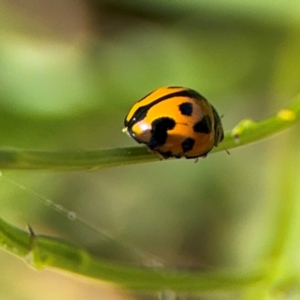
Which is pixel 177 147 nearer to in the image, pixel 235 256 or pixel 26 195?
pixel 26 195

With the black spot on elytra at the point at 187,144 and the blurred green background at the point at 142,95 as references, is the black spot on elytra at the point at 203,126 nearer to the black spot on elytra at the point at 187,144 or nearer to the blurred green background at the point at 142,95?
the black spot on elytra at the point at 187,144

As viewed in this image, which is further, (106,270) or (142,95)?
(142,95)

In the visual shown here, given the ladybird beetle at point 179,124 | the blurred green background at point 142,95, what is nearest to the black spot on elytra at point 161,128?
the ladybird beetle at point 179,124

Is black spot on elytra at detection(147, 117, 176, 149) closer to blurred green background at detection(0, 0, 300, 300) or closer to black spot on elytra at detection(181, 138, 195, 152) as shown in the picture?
black spot on elytra at detection(181, 138, 195, 152)

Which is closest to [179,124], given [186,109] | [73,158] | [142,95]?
[186,109]

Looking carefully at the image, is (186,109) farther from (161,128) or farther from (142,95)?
(142,95)

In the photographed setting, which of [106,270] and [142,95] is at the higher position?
[142,95]

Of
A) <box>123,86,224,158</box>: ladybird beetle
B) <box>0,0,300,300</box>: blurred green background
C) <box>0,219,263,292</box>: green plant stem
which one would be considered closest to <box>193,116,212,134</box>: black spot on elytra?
<box>123,86,224,158</box>: ladybird beetle
